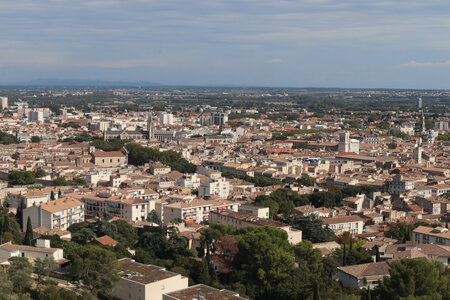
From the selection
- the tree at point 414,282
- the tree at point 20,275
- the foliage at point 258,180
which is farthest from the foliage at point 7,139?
the tree at point 414,282

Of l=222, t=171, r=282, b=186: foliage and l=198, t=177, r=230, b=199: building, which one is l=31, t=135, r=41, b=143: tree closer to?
l=222, t=171, r=282, b=186: foliage

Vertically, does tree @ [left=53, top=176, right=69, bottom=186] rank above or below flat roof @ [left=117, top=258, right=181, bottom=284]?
below

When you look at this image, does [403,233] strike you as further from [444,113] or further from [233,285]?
[444,113]

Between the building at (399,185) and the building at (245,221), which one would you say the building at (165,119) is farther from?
the building at (245,221)

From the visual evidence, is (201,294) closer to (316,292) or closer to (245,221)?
(316,292)

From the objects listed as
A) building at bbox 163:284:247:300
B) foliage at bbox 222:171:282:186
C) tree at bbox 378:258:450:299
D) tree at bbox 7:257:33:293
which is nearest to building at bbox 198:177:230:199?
foliage at bbox 222:171:282:186

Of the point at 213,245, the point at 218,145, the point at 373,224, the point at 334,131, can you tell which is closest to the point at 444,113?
the point at 334,131
